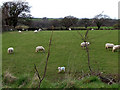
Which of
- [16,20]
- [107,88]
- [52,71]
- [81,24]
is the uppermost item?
[16,20]

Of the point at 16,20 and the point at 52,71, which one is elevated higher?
the point at 16,20

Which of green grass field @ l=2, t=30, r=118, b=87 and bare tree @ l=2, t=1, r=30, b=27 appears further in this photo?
bare tree @ l=2, t=1, r=30, b=27

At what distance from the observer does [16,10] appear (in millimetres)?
55625

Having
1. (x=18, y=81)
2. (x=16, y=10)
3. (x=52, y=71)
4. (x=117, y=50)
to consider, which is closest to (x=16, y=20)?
A: (x=16, y=10)

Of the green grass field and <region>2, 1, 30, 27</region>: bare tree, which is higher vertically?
<region>2, 1, 30, 27</region>: bare tree

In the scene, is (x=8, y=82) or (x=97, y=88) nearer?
(x=97, y=88)

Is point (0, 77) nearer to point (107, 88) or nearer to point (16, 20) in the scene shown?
point (107, 88)

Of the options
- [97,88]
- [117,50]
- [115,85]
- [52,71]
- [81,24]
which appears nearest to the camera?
[81,24]

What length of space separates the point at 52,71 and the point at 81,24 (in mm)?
5681

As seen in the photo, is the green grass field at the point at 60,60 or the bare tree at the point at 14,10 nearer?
the green grass field at the point at 60,60

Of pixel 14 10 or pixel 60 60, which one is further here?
pixel 14 10

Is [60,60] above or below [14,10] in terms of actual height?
below

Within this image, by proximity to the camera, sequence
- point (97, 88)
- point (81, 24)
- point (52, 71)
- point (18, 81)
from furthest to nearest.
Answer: point (52, 71) → point (18, 81) → point (97, 88) → point (81, 24)

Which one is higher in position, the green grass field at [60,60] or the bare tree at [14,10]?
the bare tree at [14,10]
